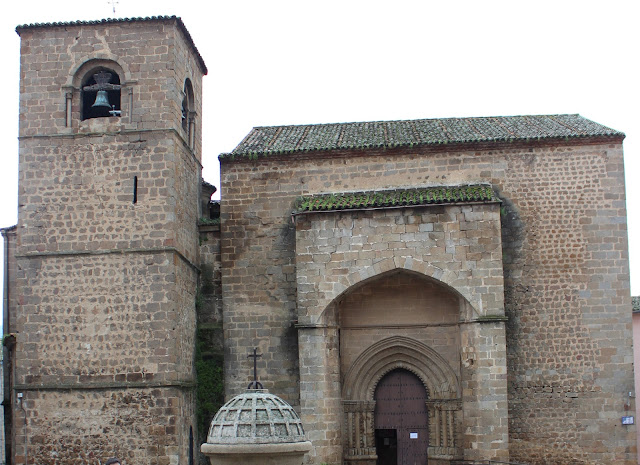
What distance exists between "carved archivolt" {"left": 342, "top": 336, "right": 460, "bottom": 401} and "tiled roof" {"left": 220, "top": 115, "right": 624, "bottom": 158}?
4.15 m

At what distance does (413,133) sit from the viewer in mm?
20141

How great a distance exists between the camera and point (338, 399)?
729 inches

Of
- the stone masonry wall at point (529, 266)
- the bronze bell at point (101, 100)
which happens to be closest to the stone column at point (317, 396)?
the stone masonry wall at point (529, 266)

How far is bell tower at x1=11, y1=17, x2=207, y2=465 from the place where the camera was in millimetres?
16984

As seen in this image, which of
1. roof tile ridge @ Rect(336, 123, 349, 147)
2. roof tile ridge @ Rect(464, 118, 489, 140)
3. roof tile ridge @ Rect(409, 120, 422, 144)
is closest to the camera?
roof tile ridge @ Rect(464, 118, 489, 140)

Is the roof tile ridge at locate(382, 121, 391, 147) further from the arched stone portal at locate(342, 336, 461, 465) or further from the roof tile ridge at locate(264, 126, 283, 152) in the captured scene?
the arched stone portal at locate(342, 336, 461, 465)

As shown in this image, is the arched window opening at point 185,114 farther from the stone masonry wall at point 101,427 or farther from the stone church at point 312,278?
the stone masonry wall at point 101,427

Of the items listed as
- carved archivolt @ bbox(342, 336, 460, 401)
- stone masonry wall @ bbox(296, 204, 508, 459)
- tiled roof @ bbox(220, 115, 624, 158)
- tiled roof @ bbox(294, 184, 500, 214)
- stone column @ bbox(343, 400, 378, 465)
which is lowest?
stone column @ bbox(343, 400, 378, 465)

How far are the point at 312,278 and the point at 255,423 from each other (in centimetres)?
882

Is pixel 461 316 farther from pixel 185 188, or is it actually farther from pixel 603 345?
pixel 185 188

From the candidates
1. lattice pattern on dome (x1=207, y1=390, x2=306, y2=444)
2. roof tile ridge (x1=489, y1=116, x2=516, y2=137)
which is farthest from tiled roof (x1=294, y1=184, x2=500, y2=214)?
lattice pattern on dome (x1=207, y1=390, x2=306, y2=444)

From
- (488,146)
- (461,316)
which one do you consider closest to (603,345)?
(461,316)

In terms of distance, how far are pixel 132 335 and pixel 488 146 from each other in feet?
26.4

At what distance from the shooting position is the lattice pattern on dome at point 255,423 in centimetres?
930
